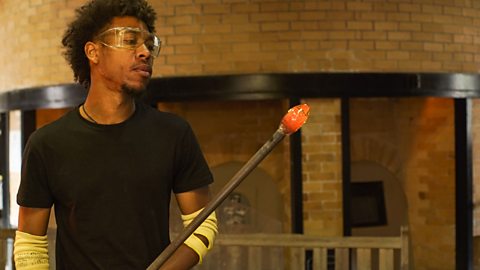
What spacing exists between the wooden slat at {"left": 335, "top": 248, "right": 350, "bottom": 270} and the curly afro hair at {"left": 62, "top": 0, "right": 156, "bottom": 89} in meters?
2.43

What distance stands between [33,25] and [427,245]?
4598 mm

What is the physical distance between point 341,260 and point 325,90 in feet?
5.07

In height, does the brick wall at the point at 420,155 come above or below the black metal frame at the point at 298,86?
below

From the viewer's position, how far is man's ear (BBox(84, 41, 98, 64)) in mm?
1941

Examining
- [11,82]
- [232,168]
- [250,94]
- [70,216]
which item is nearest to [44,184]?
[70,216]

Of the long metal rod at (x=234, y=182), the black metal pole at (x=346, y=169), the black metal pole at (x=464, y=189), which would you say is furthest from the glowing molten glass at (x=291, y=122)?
the black metal pole at (x=464, y=189)

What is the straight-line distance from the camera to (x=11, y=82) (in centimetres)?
605

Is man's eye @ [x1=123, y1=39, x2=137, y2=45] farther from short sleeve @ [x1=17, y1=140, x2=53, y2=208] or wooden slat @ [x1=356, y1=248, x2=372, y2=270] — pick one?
wooden slat @ [x1=356, y1=248, x2=372, y2=270]

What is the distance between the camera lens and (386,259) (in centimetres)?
376

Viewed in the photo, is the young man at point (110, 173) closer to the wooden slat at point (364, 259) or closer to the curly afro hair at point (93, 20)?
the curly afro hair at point (93, 20)

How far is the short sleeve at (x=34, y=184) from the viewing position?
1849mm

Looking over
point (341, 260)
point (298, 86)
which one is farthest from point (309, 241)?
point (298, 86)

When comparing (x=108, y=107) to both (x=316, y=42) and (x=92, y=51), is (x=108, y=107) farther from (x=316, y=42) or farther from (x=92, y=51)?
(x=316, y=42)

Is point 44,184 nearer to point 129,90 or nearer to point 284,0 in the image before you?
point 129,90
